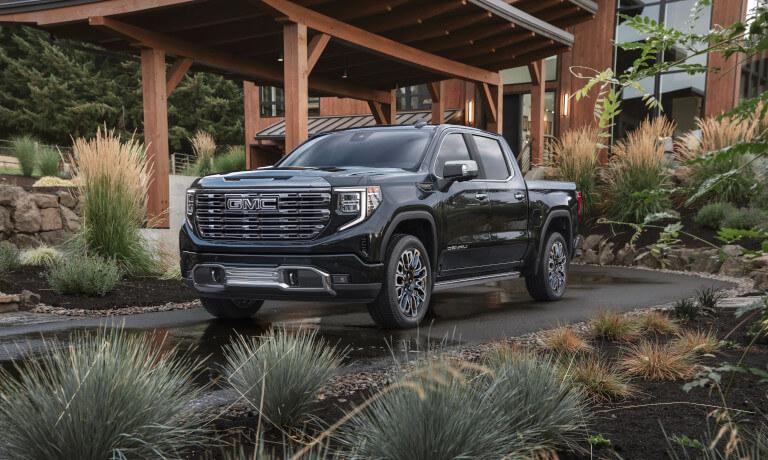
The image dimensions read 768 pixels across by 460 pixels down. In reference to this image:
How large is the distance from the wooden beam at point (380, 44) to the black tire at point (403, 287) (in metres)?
5.16

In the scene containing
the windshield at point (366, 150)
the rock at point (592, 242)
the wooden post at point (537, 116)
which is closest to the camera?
the windshield at point (366, 150)

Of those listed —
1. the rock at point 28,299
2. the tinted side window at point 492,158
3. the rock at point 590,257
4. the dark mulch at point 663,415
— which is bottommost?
the rock at point 590,257

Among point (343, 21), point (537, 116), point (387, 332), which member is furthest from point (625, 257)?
point (387, 332)

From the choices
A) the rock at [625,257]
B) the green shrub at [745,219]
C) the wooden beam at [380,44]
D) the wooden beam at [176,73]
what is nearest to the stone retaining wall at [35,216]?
the wooden beam at [176,73]

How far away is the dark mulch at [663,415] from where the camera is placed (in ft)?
9.89

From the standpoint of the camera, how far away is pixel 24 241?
11594 millimetres

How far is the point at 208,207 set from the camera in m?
6.43

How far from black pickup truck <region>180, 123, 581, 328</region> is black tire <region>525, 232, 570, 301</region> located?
0.59 metres

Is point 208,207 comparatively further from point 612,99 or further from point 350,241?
point 612,99

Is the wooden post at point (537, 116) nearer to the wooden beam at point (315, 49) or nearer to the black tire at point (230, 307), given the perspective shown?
the wooden beam at point (315, 49)

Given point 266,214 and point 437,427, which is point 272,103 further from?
point 437,427

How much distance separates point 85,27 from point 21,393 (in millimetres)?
10384

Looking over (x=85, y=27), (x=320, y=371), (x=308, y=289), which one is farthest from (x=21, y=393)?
(x=85, y=27)

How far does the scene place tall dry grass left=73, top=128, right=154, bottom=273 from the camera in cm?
882
